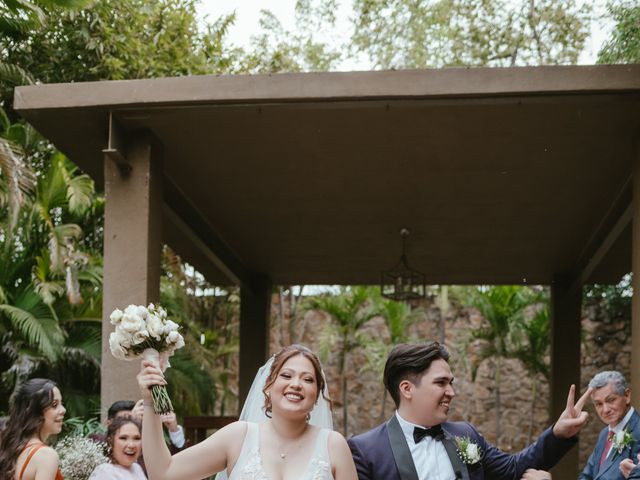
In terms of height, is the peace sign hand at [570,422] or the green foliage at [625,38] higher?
the green foliage at [625,38]

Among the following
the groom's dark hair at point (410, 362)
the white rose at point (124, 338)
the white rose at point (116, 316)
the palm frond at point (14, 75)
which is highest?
the palm frond at point (14, 75)

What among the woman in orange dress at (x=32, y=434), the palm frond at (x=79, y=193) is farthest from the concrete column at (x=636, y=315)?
the palm frond at (x=79, y=193)

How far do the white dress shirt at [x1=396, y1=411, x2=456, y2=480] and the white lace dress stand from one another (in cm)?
42

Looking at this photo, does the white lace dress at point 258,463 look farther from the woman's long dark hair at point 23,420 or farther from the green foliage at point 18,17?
the green foliage at point 18,17

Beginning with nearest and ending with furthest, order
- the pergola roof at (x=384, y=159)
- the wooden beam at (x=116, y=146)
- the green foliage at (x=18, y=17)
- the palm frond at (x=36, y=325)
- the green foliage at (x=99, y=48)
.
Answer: the pergola roof at (x=384, y=159) < the wooden beam at (x=116, y=146) < the green foliage at (x=18, y=17) < the palm frond at (x=36, y=325) < the green foliage at (x=99, y=48)

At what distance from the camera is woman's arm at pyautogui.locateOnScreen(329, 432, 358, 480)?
12.9 feet

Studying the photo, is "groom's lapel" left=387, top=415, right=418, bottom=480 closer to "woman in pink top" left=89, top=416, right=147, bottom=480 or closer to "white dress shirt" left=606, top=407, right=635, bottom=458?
"woman in pink top" left=89, top=416, right=147, bottom=480

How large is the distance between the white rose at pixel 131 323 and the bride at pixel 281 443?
0.17 metres

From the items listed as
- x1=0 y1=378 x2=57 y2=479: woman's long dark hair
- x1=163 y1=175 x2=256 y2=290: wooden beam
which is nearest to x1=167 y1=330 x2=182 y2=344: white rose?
x1=0 y1=378 x2=57 y2=479: woman's long dark hair

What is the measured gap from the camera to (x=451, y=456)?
13.7 feet

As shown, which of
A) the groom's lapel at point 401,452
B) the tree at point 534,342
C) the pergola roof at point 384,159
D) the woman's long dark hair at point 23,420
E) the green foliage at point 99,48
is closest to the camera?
the groom's lapel at point 401,452

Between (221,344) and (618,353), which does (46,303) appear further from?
(618,353)

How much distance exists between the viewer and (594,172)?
9.56 m

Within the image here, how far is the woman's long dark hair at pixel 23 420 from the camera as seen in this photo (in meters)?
5.16
